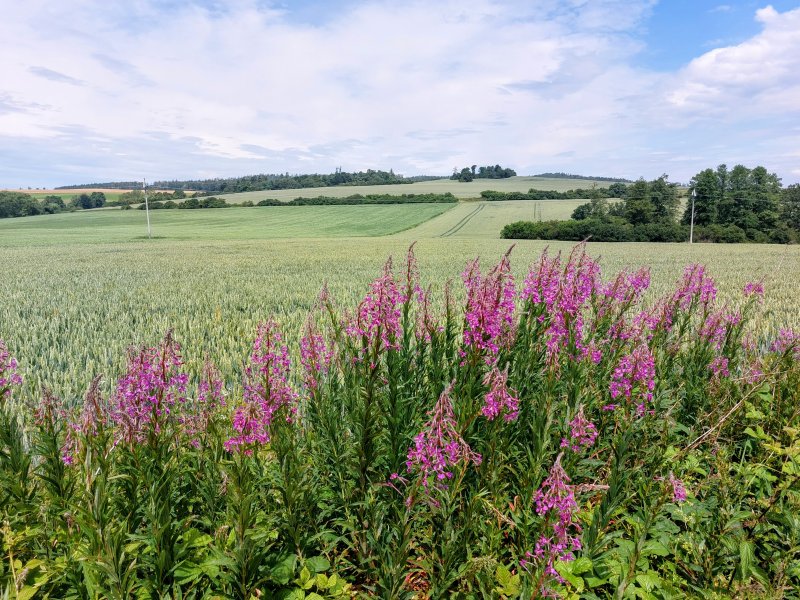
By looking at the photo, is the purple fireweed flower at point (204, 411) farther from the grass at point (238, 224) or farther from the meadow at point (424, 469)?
the grass at point (238, 224)

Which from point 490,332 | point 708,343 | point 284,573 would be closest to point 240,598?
point 284,573

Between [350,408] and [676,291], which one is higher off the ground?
[676,291]

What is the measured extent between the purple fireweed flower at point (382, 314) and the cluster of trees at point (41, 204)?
386ft

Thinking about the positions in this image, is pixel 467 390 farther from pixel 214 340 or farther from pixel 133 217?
pixel 133 217

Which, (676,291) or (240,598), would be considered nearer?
(240,598)

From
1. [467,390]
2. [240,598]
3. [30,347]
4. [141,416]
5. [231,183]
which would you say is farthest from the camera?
[231,183]

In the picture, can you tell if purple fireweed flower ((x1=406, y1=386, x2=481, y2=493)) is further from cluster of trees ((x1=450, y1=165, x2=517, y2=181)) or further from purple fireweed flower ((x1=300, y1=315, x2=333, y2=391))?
cluster of trees ((x1=450, y1=165, x2=517, y2=181))

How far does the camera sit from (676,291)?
573cm

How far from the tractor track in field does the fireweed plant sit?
53.8 meters

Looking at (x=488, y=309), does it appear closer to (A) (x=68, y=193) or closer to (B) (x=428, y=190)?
(B) (x=428, y=190)

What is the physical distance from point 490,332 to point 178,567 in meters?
Answer: 2.52

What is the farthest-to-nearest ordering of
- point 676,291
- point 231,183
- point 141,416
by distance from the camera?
point 231,183
point 676,291
point 141,416

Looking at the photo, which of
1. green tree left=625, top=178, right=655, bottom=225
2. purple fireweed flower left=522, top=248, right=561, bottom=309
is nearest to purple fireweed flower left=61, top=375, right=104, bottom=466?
purple fireweed flower left=522, top=248, right=561, bottom=309

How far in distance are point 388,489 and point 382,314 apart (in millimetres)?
1297
